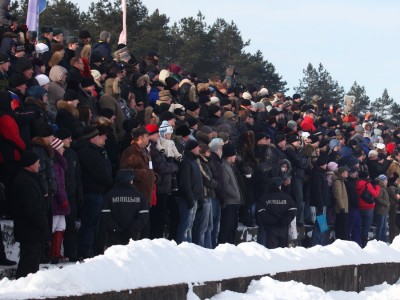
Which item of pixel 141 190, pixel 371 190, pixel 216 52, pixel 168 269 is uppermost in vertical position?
pixel 216 52

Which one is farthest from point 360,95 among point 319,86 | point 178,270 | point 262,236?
point 178,270

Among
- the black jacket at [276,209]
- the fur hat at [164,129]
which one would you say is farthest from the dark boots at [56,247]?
the black jacket at [276,209]

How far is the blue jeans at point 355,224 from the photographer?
25703 mm

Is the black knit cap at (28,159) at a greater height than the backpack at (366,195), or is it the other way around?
the backpack at (366,195)

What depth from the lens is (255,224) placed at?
21750 millimetres

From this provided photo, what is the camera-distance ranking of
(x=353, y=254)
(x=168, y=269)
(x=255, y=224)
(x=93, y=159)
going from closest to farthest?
(x=168, y=269), (x=93, y=159), (x=353, y=254), (x=255, y=224)

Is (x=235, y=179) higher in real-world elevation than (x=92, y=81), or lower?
lower

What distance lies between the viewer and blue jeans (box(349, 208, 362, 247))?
25703 millimetres

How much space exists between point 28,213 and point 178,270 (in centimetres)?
274

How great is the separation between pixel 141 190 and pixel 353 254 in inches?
139

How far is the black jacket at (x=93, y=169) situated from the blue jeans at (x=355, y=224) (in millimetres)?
11422

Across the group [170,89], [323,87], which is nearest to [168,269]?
[170,89]

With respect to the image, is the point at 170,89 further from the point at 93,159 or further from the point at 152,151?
the point at 93,159

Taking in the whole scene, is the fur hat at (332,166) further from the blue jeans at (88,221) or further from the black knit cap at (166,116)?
the blue jeans at (88,221)
